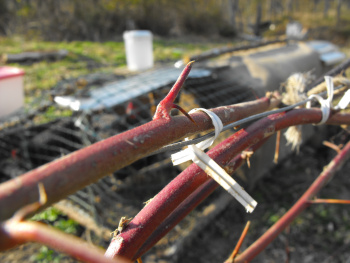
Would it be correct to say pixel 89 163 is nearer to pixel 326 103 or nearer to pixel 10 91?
pixel 326 103

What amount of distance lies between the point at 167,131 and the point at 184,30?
14.8 meters

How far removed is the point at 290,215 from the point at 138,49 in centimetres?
337

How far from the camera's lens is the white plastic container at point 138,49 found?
4.05 m

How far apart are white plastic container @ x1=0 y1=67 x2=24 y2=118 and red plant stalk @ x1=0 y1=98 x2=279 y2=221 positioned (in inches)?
122

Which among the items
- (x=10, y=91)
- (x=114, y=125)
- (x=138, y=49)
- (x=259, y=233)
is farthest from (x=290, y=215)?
(x=138, y=49)

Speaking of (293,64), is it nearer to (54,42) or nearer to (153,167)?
(153,167)

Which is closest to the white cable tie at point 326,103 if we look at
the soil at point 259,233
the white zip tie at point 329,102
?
the white zip tie at point 329,102

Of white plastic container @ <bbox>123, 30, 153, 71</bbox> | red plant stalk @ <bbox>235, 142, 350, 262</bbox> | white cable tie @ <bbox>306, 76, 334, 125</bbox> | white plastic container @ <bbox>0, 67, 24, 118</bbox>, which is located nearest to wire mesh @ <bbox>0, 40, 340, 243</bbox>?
white plastic container @ <bbox>0, 67, 24, 118</bbox>

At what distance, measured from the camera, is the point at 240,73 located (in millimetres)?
2799

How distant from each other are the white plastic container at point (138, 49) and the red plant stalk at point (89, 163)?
3716mm

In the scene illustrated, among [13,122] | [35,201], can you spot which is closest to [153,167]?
[13,122]

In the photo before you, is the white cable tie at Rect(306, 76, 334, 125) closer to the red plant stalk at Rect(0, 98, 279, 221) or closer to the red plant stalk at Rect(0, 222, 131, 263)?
the red plant stalk at Rect(0, 98, 279, 221)

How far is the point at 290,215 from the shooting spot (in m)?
1.19

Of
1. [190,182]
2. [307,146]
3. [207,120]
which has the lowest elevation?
[307,146]
